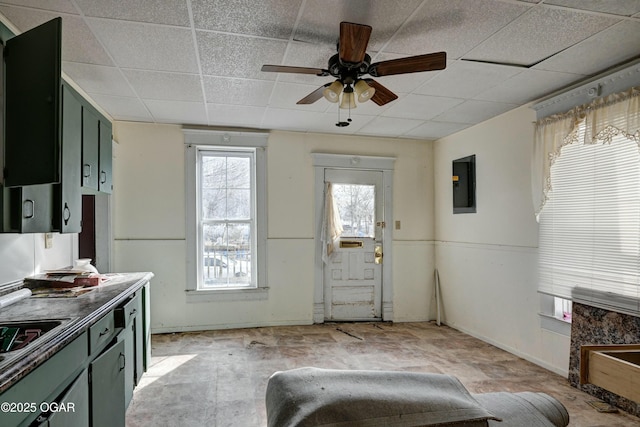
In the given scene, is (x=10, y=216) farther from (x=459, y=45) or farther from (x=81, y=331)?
(x=459, y=45)

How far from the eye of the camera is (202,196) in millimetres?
4582

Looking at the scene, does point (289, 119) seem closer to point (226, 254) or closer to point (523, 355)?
point (226, 254)

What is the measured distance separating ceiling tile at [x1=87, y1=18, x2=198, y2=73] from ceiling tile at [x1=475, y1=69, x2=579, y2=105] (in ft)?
8.33

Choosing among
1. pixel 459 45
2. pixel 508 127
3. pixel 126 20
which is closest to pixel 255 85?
pixel 126 20

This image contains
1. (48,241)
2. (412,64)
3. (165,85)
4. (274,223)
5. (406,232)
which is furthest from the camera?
(406,232)

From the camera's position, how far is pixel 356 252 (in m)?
4.95

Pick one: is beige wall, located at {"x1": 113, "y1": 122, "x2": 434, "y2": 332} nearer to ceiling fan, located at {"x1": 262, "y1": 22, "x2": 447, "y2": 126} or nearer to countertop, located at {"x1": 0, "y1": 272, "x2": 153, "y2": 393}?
countertop, located at {"x1": 0, "y1": 272, "x2": 153, "y2": 393}

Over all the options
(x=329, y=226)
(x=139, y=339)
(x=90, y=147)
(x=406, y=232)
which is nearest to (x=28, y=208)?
(x=90, y=147)

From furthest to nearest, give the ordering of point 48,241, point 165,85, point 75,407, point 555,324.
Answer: point 555,324 → point 165,85 → point 48,241 → point 75,407

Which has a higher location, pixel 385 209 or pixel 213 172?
pixel 213 172

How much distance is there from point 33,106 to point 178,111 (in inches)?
87.5

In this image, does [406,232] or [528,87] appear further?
[406,232]

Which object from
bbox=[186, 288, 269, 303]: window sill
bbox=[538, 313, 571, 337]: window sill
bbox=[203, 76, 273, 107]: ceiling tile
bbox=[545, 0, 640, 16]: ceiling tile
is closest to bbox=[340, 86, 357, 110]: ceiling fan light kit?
bbox=[203, 76, 273, 107]: ceiling tile

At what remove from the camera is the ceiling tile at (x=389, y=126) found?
4230 millimetres
